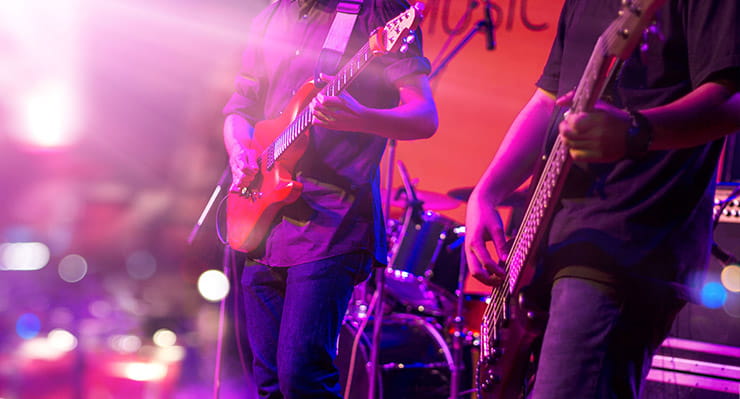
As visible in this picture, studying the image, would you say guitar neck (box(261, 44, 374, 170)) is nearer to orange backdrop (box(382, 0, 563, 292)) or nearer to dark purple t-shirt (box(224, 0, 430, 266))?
dark purple t-shirt (box(224, 0, 430, 266))

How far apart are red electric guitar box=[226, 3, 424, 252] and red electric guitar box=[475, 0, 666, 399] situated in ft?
2.46

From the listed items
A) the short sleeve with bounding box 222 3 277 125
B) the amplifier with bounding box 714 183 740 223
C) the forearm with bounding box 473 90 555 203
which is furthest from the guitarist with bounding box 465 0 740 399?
the amplifier with bounding box 714 183 740 223

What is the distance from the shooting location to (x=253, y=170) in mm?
2480

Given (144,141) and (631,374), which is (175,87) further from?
(631,374)

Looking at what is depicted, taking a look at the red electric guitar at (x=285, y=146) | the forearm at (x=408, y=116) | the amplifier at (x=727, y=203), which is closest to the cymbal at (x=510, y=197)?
the amplifier at (x=727, y=203)

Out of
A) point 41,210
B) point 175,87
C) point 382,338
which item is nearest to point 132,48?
point 175,87

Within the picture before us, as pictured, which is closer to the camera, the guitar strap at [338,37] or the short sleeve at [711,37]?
the short sleeve at [711,37]

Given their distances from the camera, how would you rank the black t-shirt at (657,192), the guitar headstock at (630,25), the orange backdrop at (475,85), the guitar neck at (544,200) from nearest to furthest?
the guitar headstock at (630,25), the guitar neck at (544,200), the black t-shirt at (657,192), the orange backdrop at (475,85)

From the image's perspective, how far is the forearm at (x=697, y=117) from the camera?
1145 mm

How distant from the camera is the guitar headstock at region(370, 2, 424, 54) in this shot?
1.94 meters

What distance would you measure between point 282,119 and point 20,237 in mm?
1927

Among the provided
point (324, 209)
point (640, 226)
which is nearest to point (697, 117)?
point (640, 226)

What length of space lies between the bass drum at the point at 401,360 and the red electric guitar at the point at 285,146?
1258 mm

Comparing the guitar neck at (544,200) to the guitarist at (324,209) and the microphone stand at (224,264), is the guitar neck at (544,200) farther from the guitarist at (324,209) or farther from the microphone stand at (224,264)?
the microphone stand at (224,264)
